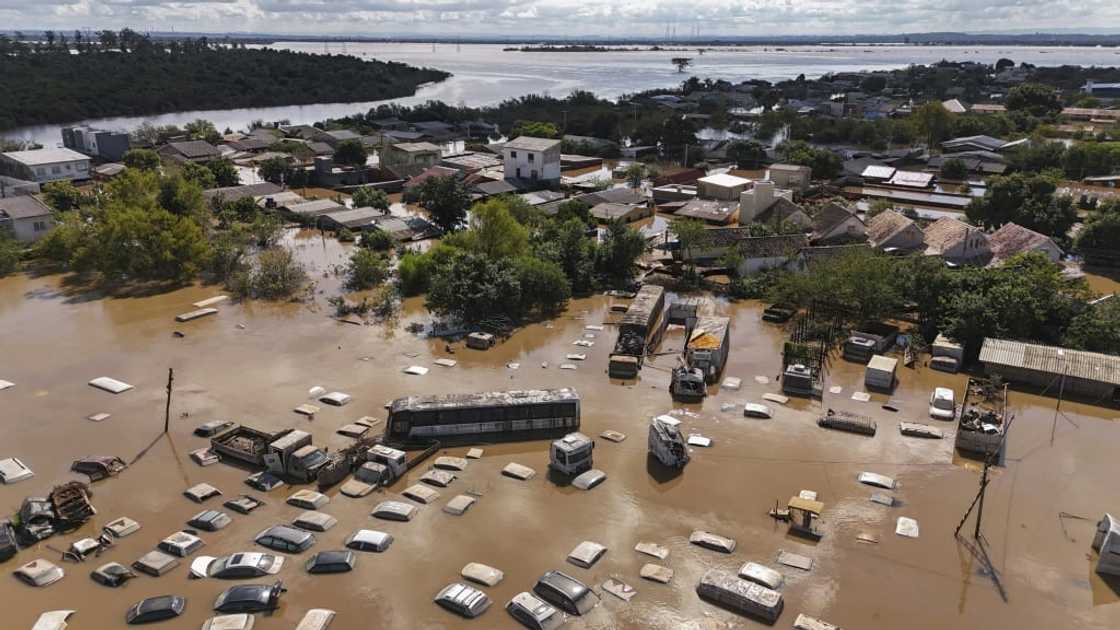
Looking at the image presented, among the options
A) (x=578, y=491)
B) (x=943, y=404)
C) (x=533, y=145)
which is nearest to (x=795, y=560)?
(x=578, y=491)

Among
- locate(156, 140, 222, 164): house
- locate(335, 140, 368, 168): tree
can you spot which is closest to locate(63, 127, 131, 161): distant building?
locate(156, 140, 222, 164): house

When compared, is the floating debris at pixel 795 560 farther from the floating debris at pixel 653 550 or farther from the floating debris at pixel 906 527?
the floating debris at pixel 906 527

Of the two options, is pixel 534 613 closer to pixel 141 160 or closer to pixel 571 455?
pixel 571 455

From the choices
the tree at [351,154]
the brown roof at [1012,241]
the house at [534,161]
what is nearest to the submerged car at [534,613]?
the brown roof at [1012,241]

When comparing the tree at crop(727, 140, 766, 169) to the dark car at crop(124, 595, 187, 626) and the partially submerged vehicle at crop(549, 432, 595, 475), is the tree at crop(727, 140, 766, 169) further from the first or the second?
the dark car at crop(124, 595, 187, 626)

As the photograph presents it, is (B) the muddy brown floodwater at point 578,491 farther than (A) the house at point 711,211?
No

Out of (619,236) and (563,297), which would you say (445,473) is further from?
(619,236)

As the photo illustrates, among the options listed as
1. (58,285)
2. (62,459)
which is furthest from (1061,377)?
(58,285)
